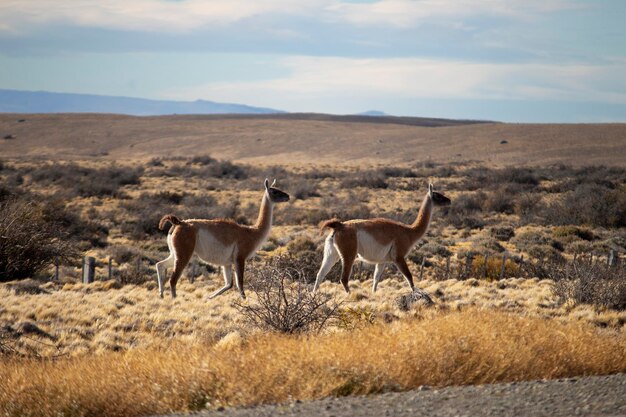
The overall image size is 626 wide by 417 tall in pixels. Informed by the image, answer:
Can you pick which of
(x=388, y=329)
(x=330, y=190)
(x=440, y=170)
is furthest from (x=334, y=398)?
(x=440, y=170)

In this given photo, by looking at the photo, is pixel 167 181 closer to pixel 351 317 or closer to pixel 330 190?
pixel 330 190


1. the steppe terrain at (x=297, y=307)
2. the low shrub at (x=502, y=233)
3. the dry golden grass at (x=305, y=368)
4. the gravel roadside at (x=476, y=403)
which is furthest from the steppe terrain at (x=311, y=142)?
the gravel roadside at (x=476, y=403)

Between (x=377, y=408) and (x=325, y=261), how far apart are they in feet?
22.9

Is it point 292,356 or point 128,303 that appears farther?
point 128,303

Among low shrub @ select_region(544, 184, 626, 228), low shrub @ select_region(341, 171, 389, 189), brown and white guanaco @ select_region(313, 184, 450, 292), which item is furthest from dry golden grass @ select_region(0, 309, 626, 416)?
low shrub @ select_region(341, 171, 389, 189)

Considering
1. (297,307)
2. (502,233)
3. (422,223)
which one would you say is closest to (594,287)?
(422,223)

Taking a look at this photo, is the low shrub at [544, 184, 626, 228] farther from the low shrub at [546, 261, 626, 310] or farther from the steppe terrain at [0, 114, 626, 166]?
the steppe terrain at [0, 114, 626, 166]

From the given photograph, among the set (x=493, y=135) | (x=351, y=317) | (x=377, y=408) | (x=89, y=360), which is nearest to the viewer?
(x=377, y=408)

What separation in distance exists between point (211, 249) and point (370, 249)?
104 inches

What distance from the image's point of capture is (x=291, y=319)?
9.59 meters

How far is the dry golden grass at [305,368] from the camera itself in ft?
21.5

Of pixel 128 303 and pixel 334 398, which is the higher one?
pixel 334 398

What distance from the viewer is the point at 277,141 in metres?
101

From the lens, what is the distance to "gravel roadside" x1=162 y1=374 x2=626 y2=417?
5988 millimetres
